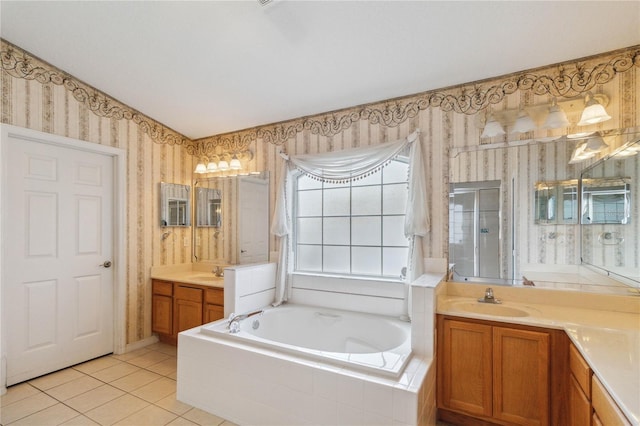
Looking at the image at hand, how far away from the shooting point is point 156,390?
101 inches

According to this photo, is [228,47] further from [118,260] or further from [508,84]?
[118,260]

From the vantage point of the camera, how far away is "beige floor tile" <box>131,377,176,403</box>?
2.46 metres

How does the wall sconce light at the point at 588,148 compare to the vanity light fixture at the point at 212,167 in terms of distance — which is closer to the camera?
the wall sconce light at the point at 588,148

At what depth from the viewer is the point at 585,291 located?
216cm

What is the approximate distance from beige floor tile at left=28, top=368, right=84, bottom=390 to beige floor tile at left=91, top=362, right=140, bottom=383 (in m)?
0.16

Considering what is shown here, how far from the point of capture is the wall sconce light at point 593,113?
2.02m

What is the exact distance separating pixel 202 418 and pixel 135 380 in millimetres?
963

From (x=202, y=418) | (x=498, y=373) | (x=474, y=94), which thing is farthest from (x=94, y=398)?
(x=474, y=94)

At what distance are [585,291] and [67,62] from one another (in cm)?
446

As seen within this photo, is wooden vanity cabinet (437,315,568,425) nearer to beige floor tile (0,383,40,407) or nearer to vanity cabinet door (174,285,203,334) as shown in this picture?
vanity cabinet door (174,285,203,334)

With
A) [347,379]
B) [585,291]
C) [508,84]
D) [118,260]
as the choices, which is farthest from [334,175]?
[118,260]

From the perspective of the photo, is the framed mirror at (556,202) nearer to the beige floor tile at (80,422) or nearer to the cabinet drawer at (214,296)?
the cabinet drawer at (214,296)

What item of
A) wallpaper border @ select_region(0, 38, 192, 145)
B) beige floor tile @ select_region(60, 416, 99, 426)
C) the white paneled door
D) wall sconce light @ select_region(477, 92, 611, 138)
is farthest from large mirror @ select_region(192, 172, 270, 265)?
wall sconce light @ select_region(477, 92, 611, 138)

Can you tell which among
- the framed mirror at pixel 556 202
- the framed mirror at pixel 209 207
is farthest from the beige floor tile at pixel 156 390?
the framed mirror at pixel 556 202
